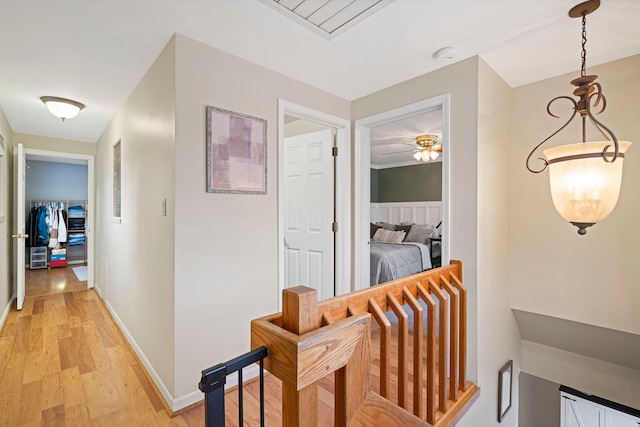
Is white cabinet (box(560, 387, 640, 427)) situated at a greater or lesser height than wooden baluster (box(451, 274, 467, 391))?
lesser

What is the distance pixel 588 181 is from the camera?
64.0 inches

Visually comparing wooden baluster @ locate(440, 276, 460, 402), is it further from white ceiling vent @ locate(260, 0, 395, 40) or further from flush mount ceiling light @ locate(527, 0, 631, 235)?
white ceiling vent @ locate(260, 0, 395, 40)

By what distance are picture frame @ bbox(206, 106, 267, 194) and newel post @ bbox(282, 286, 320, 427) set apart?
1269 mm

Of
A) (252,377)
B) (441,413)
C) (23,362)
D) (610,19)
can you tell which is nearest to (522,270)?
(441,413)

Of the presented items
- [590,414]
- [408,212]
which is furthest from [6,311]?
[408,212]

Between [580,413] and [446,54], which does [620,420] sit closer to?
[580,413]

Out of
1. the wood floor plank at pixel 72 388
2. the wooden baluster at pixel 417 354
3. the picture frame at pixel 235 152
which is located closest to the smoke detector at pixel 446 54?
the picture frame at pixel 235 152

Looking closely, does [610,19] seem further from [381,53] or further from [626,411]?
[626,411]

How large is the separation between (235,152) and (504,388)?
2773 millimetres

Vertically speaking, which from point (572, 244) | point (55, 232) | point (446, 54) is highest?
point (446, 54)

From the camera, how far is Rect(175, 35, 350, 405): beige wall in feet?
5.96

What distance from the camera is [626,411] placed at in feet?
7.61

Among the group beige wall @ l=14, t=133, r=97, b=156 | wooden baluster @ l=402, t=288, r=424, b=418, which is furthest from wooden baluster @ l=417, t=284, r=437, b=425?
beige wall @ l=14, t=133, r=97, b=156

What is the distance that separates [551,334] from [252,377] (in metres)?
2.50
